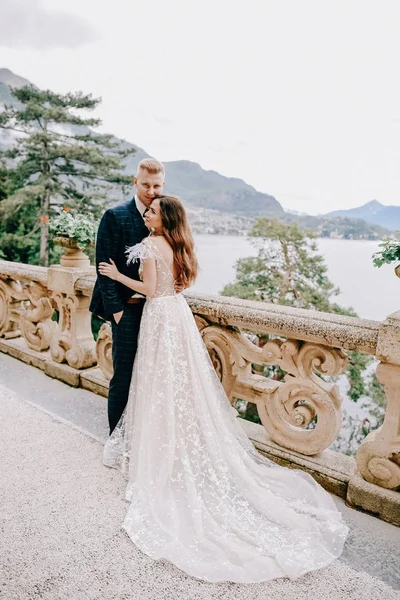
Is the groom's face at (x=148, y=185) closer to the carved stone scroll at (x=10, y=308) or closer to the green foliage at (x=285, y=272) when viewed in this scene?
the carved stone scroll at (x=10, y=308)

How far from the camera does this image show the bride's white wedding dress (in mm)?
1976

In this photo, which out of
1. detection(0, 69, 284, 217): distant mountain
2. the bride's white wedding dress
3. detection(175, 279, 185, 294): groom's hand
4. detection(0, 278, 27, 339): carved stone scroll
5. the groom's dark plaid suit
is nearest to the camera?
the bride's white wedding dress

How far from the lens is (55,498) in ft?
7.75

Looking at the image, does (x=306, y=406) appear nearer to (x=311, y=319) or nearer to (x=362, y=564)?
(x=311, y=319)

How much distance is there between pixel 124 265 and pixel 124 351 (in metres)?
0.55

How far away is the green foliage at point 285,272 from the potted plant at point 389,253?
15.5 metres

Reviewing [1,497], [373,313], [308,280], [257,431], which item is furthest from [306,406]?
[373,313]

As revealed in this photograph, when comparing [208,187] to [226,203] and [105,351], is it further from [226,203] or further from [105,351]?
[105,351]

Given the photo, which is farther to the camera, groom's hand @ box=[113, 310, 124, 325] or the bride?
groom's hand @ box=[113, 310, 124, 325]

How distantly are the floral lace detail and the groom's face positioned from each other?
33cm

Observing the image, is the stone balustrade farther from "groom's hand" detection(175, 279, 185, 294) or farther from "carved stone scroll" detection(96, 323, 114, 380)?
"groom's hand" detection(175, 279, 185, 294)

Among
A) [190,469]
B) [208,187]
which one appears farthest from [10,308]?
[208,187]

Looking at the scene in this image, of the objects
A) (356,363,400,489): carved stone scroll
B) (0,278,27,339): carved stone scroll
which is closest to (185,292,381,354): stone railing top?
(356,363,400,489): carved stone scroll

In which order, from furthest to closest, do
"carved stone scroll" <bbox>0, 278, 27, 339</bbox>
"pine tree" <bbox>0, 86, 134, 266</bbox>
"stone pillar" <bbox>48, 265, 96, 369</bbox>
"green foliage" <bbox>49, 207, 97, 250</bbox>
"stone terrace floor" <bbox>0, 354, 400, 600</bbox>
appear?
"pine tree" <bbox>0, 86, 134, 266</bbox> < "carved stone scroll" <bbox>0, 278, 27, 339</bbox> < "stone pillar" <bbox>48, 265, 96, 369</bbox> < "green foliage" <bbox>49, 207, 97, 250</bbox> < "stone terrace floor" <bbox>0, 354, 400, 600</bbox>
